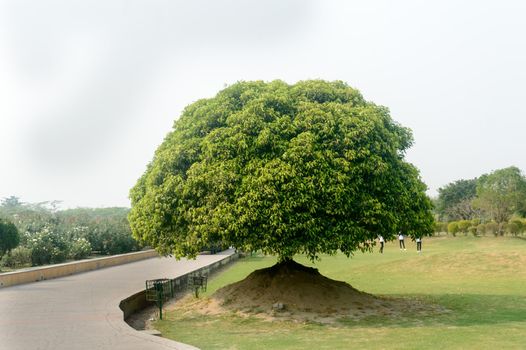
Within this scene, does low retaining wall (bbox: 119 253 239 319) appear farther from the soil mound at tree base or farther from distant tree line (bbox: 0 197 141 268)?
distant tree line (bbox: 0 197 141 268)

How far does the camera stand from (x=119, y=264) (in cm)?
3562

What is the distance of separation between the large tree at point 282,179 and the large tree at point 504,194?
143 feet

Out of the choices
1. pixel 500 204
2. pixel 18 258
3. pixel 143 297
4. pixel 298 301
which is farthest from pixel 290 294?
pixel 500 204

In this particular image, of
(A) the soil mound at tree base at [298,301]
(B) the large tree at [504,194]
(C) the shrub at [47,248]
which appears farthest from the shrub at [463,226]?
(A) the soil mound at tree base at [298,301]

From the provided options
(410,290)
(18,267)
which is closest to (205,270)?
(18,267)

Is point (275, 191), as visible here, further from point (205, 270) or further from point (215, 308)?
point (205, 270)

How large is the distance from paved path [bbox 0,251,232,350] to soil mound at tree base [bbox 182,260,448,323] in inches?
117

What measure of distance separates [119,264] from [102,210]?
409ft

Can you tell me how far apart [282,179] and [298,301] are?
372cm

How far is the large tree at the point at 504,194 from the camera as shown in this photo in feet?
180

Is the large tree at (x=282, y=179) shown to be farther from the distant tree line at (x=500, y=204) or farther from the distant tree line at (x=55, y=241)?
the distant tree line at (x=500, y=204)

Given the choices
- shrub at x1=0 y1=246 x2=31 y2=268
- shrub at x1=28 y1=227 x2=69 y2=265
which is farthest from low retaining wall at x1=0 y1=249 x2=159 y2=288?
shrub at x1=0 y1=246 x2=31 y2=268

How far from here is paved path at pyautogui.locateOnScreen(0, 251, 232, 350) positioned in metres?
10.2

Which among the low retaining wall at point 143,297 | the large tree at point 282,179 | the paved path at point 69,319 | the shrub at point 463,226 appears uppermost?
the large tree at point 282,179
